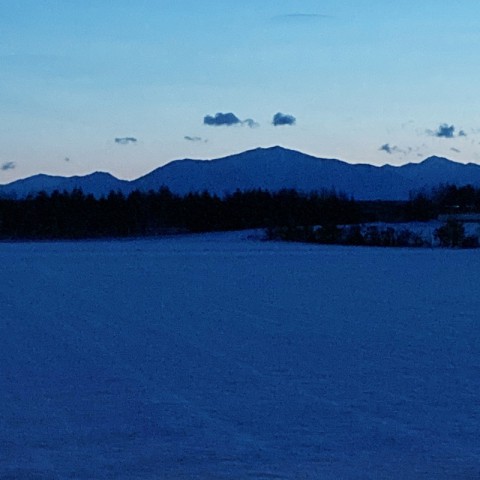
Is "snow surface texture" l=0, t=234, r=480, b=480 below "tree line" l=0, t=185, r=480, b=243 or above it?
below

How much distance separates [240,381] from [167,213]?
168 feet

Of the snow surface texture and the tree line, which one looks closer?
the snow surface texture

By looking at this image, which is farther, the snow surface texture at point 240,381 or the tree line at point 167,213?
the tree line at point 167,213

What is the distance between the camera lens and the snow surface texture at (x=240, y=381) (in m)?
6.79

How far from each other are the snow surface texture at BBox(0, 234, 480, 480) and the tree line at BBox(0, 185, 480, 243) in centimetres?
3800

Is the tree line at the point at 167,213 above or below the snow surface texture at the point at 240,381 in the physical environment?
above

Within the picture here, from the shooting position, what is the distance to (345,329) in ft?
44.5

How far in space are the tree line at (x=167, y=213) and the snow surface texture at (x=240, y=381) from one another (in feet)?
125

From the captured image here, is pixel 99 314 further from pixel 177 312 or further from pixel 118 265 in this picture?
pixel 118 265

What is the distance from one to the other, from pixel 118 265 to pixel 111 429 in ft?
65.8

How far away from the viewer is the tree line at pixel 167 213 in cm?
5856

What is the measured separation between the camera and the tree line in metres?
58.6

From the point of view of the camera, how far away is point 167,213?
199 feet

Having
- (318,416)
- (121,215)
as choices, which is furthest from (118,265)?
(121,215)
